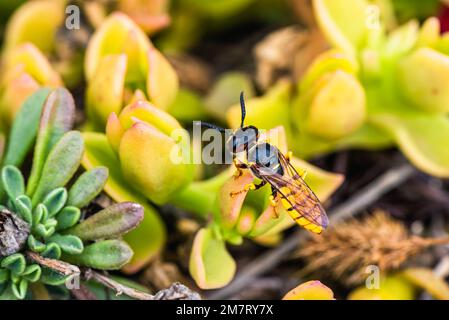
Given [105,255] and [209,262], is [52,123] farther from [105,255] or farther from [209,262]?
[209,262]

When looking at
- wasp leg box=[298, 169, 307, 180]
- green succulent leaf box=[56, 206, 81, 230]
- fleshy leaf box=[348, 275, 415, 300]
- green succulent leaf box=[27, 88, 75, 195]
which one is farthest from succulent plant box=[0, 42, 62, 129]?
fleshy leaf box=[348, 275, 415, 300]

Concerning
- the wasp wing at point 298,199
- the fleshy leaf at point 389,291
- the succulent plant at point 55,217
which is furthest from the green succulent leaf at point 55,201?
the fleshy leaf at point 389,291

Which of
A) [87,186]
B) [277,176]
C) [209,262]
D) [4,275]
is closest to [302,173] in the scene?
[277,176]

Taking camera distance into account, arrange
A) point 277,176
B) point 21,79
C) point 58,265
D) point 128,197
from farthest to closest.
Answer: point 21,79 < point 128,197 < point 277,176 < point 58,265

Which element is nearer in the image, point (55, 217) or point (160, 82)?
point (55, 217)

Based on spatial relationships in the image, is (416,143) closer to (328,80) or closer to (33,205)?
(328,80)

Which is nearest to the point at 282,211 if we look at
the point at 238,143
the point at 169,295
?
the point at 238,143
